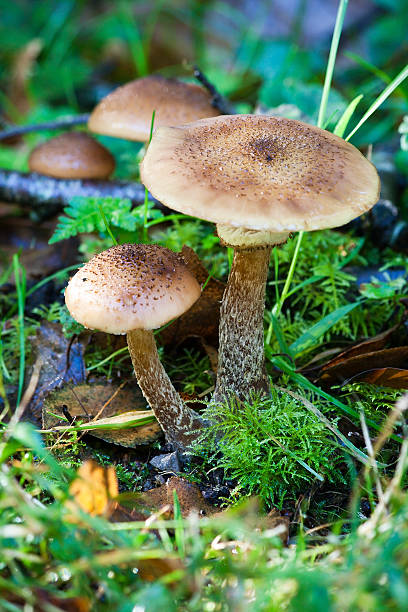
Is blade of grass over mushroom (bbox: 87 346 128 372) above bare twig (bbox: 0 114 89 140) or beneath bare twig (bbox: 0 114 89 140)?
beneath

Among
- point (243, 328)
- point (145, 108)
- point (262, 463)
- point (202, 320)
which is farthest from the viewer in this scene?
point (145, 108)

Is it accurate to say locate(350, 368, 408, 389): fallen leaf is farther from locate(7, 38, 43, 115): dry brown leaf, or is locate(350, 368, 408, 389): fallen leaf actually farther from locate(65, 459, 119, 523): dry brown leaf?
locate(7, 38, 43, 115): dry brown leaf

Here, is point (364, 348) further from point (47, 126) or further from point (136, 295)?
point (47, 126)

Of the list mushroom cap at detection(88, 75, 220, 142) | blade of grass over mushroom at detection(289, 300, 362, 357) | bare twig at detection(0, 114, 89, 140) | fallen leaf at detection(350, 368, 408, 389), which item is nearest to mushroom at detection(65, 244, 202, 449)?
blade of grass over mushroom at detection(289, 300, 362, 357)

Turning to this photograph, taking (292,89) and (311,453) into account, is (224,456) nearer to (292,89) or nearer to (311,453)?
(311,453)

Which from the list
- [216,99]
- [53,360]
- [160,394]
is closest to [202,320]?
[160,394]

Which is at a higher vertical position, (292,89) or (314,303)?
(292,89)

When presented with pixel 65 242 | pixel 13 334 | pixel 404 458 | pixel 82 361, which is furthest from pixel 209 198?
pixel 65 242
